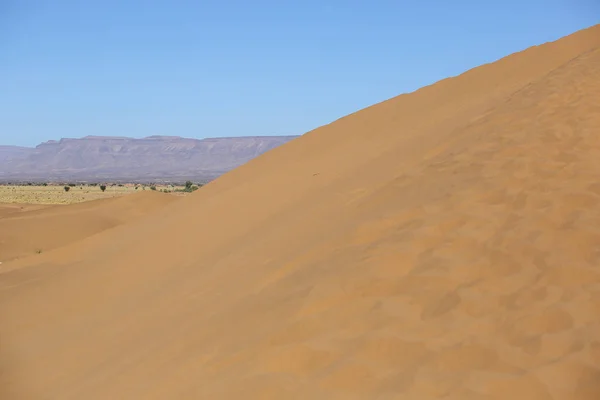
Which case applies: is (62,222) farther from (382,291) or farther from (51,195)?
(51,195)

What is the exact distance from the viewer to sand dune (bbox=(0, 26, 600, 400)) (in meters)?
4.61

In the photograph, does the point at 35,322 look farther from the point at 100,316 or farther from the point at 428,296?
the point at 428,296

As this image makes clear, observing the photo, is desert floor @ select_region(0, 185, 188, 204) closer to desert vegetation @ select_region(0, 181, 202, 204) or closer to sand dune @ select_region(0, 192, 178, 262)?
desert vegetation @ select_region(0, 181, 202, 204)

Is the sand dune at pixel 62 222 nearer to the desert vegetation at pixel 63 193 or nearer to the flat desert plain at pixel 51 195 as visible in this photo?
the flat desert plain at pixel 51 195

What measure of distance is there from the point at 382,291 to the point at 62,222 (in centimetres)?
Answer: 2349

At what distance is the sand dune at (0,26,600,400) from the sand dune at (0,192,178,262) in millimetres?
11550

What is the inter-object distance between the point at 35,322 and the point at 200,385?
21.2 feet

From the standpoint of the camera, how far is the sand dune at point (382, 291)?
15.1 feet

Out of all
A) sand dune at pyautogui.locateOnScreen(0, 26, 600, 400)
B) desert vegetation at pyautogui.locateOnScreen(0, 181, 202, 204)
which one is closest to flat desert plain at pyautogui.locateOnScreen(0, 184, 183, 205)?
desert vegetation at pyautogui.locateOnScreen(0, 181, 202, 204)

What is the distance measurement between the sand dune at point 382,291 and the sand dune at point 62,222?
11.6 metres

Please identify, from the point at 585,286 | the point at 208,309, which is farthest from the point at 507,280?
the point at 208,309

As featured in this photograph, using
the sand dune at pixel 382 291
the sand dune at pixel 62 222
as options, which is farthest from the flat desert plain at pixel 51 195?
the sand dune at pixel 382 291

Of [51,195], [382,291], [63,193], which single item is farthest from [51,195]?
[382,291]

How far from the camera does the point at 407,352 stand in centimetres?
479
